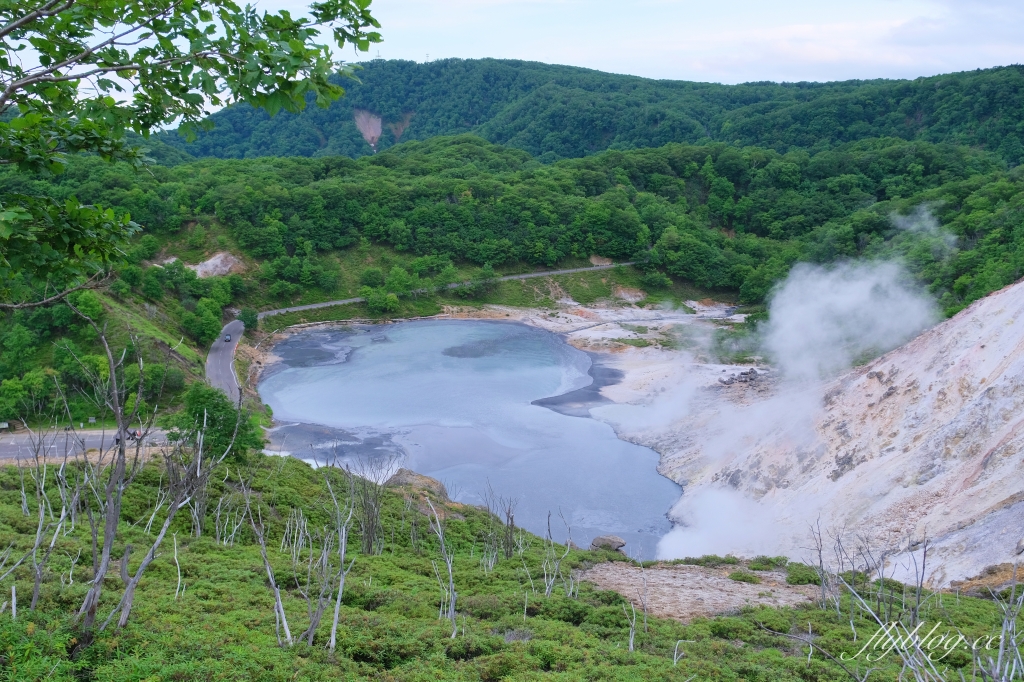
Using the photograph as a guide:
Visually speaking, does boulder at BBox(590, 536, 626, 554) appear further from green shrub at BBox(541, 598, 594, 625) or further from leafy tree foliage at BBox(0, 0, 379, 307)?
leafy tree foliage at BBox(0, 0, 379, 307)

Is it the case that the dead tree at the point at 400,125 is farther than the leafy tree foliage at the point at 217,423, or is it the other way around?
the dead tree at the point at 400,125

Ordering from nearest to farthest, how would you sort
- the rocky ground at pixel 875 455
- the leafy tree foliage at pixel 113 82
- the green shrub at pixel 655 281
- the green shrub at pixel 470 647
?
the leafy tree foliage at pixel 113 82 < the green shrub at pixel 470 647 < the rocky ground at pixel 875 455 < the green shrub at pixel 655 281

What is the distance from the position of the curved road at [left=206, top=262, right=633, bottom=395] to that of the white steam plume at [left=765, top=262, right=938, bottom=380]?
25.8m

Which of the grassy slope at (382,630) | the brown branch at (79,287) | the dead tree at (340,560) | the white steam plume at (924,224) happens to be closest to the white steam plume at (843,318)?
the white steam plume at (924,224)

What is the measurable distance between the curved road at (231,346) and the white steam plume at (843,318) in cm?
2584

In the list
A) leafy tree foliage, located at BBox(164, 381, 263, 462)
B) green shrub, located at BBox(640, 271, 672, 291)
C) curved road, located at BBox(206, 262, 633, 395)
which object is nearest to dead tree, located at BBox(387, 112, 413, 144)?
curved road, located at BBox(206, 262, 633, 395)

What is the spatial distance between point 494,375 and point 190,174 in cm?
4643

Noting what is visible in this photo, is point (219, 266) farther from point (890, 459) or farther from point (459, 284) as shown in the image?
point (890, 459)

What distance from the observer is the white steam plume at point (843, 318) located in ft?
133

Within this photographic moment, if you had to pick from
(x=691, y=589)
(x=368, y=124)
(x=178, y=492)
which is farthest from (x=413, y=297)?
(x=368, y=124)

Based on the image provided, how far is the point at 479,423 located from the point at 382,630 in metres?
29.4

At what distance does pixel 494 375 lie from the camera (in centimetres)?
4950

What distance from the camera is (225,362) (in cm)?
4875

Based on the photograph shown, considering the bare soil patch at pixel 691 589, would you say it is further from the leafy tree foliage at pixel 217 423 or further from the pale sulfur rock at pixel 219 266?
the pale sulfur rock at pixel 219 266
